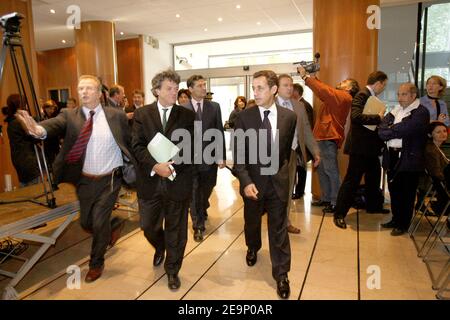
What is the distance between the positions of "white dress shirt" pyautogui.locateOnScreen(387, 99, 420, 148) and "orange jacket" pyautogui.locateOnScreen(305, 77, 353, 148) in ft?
2.04

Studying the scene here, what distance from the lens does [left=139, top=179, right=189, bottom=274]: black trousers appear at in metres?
2.59

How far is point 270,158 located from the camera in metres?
2.49

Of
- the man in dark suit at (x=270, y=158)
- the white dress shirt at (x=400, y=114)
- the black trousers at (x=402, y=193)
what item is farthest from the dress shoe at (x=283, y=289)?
the white dress shirt at (x=400, y=114)

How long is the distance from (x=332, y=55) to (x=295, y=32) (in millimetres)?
5694

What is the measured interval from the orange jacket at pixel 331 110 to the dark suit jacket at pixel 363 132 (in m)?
0.38

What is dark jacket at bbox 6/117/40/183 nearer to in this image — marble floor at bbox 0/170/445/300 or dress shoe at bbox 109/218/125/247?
marble floor at bbox 0/170/445/300

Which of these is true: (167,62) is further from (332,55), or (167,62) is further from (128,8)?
(332,55)

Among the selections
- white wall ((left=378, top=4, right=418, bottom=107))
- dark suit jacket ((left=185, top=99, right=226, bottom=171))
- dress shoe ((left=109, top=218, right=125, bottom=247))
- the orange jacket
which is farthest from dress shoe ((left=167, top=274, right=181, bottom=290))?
white wall ((left=378, top=4, right=418, bottom=107))

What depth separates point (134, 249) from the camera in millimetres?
3463

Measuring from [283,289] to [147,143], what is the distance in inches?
59.7

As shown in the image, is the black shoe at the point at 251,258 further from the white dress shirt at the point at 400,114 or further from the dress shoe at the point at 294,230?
the white dress shirt at the point at 400,114

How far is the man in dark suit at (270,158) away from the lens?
2.46 metres

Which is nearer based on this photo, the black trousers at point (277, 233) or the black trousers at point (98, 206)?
the black trousers at point (277, 233)

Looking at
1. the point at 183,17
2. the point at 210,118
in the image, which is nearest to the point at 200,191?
the point at 210,118
